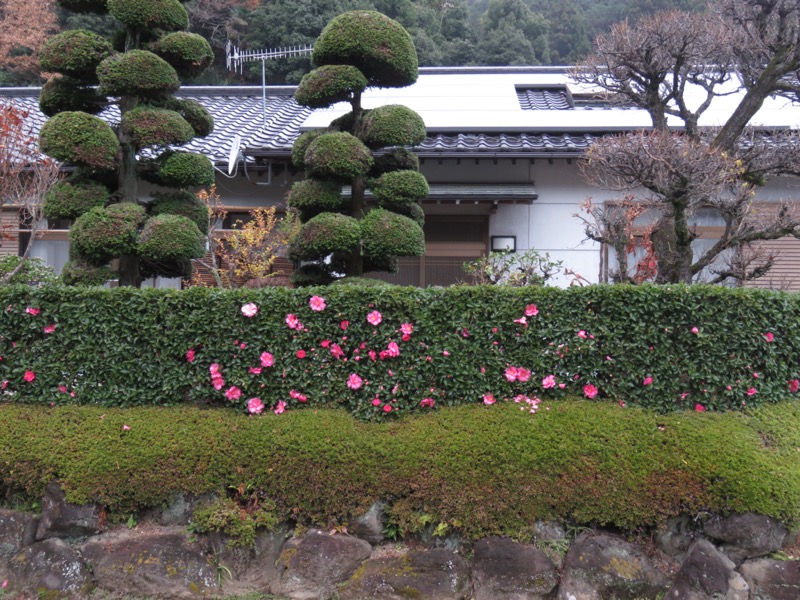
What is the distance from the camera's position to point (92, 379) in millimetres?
4836

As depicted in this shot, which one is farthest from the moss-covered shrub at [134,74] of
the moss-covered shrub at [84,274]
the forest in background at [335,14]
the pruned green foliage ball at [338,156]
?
the forest in background at [335,14]

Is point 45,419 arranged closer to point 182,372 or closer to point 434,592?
point 182,372

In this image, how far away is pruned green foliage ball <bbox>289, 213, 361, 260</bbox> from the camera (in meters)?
5.35

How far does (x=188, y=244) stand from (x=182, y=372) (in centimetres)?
133

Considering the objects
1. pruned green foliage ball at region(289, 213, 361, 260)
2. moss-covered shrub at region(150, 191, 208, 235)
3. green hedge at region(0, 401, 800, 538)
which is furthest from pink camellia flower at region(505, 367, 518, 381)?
moss-covered shrub at region(150, 191, 208, 235)

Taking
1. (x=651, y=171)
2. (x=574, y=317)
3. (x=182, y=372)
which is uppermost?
(x=651, y=171)

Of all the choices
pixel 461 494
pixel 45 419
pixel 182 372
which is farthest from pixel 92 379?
pixel 461 494

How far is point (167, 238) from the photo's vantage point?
5312 mm

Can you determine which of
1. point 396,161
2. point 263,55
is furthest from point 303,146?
point 263,55

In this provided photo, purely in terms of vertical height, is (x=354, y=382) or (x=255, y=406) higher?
(x=354, y=382)

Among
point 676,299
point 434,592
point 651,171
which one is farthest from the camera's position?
point 651,171

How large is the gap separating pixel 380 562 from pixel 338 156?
3.58 metres

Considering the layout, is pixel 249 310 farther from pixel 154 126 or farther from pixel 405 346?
pixel 154 126

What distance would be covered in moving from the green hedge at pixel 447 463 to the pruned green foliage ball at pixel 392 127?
9.17 ft
